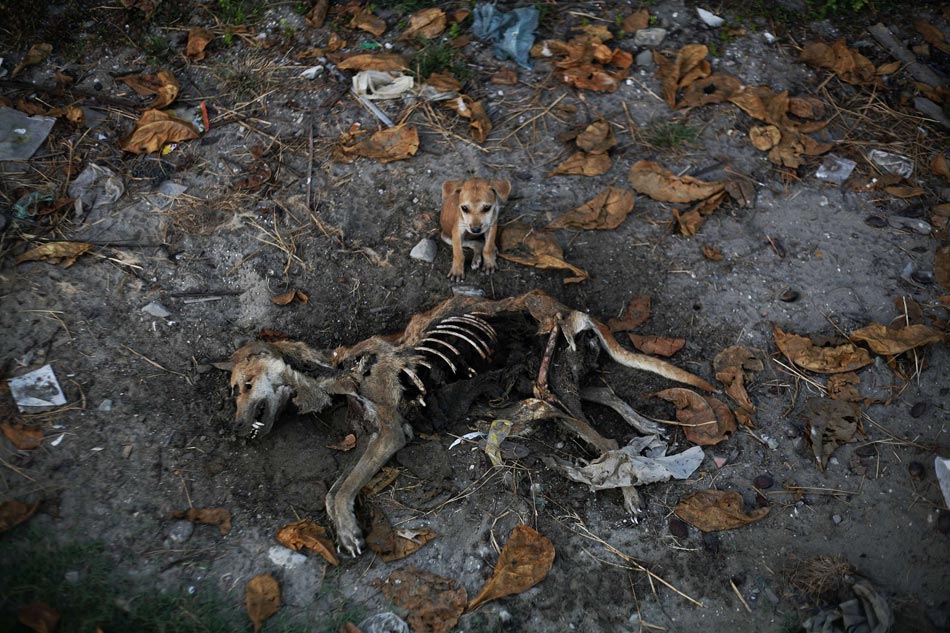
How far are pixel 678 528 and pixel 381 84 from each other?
4.01m

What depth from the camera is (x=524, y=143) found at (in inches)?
202

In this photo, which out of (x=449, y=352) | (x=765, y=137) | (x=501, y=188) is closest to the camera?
(x=449, y=352)

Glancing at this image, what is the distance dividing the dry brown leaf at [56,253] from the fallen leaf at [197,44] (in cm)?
210

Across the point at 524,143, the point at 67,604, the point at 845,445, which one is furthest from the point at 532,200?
the point at 67,604

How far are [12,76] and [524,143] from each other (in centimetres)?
421

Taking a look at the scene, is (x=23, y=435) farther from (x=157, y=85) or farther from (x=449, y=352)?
(x=157, y=85)

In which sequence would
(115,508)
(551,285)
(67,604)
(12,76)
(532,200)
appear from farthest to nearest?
1. (12,76)
2. (532,200)
3. (551,285)
4. (115,508)
5. (67,604)

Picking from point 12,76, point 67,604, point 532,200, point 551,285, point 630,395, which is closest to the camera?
point 67,604

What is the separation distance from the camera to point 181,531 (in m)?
3.32

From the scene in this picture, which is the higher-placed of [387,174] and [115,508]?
[387,174]

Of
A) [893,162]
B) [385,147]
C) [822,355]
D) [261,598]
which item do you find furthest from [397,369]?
[893,162]

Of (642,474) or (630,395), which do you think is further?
(630,395)

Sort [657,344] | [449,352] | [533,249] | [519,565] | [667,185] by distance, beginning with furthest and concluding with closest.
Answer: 1. [667,185]
2. [533,249]
3. [657,344]
4. [449,352]
5. [519,565]

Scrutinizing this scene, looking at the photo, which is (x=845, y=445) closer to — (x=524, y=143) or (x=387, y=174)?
(x=524, y=143)
